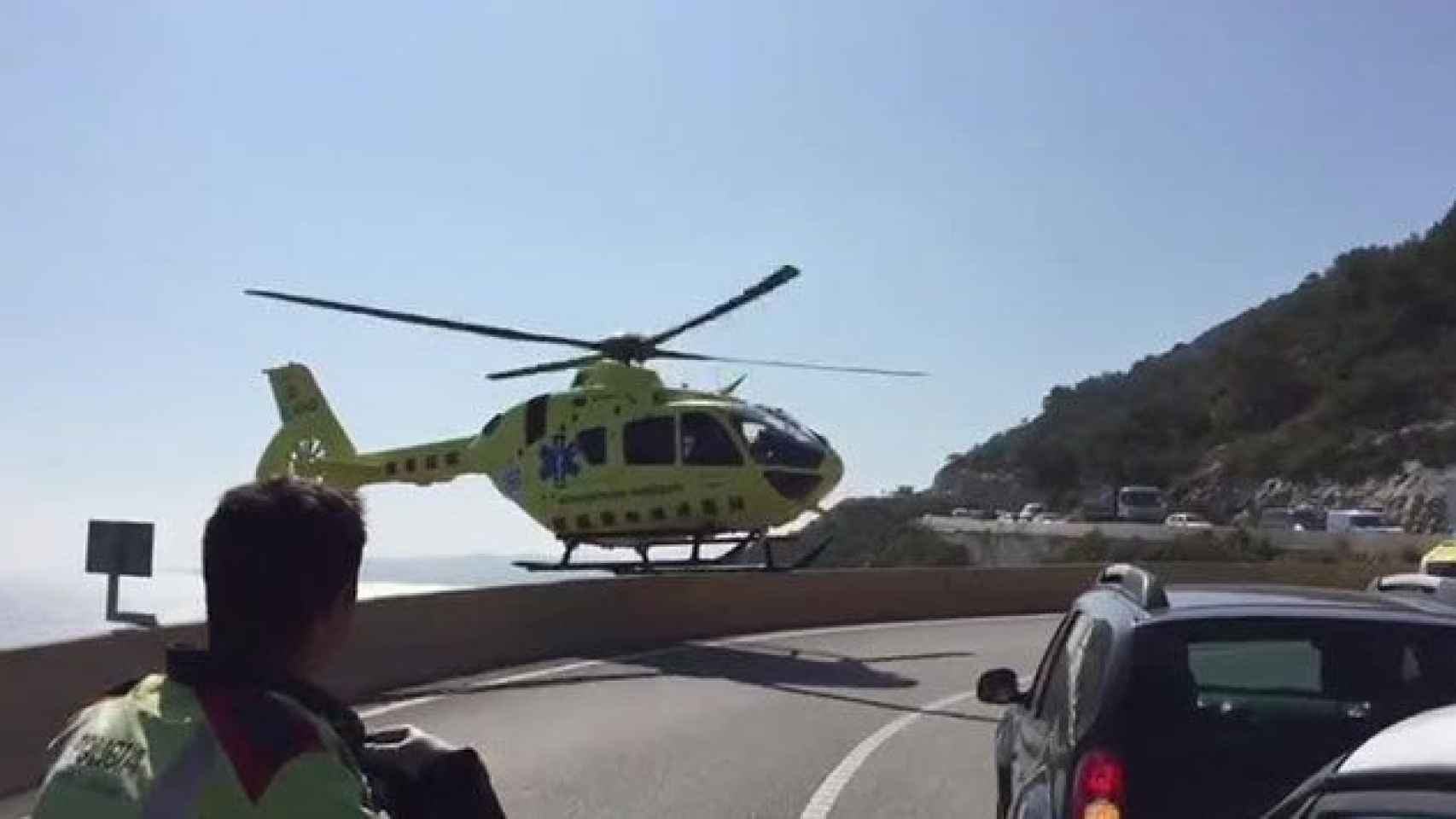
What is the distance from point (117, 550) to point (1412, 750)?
15.2 m

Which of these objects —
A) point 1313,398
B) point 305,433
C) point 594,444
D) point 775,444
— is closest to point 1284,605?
point 775,444

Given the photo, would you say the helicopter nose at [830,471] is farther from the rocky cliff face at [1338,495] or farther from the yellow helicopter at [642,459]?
the rocky cliff face at [1338,495]

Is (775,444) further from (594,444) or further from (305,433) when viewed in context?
(305,433)

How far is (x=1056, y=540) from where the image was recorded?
69375mm

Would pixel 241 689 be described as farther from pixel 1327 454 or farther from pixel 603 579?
pixel 1327 454

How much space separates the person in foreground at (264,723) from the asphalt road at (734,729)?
358 inches

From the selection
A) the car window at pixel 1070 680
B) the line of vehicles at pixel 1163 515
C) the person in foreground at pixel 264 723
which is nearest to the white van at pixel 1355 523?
the line of vehicles at pixel 1163 515

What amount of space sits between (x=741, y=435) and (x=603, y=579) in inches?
143

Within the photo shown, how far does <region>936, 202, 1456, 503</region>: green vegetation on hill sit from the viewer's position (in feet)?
293

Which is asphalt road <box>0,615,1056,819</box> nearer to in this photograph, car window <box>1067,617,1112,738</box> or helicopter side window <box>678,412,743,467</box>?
helicopter side window <box>678,412,743,467</box>

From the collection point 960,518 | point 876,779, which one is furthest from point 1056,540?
point 876,779

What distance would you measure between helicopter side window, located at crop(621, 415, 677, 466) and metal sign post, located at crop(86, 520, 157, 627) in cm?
1409

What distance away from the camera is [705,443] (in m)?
30.2

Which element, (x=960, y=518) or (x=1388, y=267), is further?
(x=1388, y=267)
